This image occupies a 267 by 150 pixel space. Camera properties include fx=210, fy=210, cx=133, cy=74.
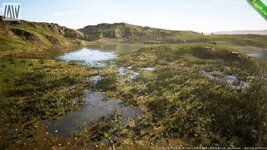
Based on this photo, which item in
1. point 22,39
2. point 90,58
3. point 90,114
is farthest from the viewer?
point 22,39

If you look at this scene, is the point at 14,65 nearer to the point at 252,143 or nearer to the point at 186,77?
the point at 186,77

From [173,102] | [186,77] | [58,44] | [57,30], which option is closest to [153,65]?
[186,77]

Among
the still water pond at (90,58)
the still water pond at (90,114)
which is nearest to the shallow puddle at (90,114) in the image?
the still water pond at (90,114)

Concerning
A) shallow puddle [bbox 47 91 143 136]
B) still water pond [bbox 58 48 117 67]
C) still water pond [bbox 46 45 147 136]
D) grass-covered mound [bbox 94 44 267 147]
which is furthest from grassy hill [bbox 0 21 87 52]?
grass-covered mound [bbox 94 44 267 147]

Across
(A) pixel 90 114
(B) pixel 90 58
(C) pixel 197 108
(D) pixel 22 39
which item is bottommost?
(A) pixel 90 114

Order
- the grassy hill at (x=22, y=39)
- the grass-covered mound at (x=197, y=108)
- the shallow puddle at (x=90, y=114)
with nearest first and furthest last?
the grass-covered mound at (x=197, y=108) < the shallow puddle at (x=90, y=114) < the grassy hill at (x=22, y=39)

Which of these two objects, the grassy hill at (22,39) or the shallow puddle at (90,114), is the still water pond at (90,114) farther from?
the grassy hill at (22,39)

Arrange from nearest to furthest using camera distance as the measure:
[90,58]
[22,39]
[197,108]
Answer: [197,108] → [90,58] → [22,39]

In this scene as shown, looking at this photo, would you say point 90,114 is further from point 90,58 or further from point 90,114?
point 90,58

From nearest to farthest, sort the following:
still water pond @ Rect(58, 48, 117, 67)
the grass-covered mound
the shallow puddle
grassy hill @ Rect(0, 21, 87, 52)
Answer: the grass-covered mound, the shallow puddle, still water pond @ Rect(58, 48, 117, 67), grassy hill @ Rect(0, 21, 87, 52)

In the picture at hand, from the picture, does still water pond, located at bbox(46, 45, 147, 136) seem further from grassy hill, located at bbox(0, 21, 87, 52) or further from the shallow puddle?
grassy hill, located at bbox(0, 21, 87, 52)

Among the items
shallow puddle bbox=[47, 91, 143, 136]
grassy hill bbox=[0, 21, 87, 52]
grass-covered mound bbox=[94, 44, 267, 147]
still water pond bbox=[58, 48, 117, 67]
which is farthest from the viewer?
grassy hill bbox=[0, 21, 87, 52]

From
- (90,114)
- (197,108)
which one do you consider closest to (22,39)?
(90,114)

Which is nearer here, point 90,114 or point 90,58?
point 90,114
